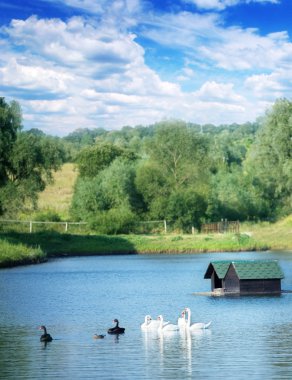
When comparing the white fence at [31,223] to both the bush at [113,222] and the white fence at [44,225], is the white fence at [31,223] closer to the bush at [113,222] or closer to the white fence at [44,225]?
the white fence at [44,225]

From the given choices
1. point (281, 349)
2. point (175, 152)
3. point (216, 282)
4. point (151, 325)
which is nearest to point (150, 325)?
point (151, 325)

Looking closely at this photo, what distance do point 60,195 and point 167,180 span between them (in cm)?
2909

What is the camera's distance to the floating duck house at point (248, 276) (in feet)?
151

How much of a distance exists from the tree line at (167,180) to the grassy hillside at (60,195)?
6084 mm

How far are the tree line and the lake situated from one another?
32174 mm

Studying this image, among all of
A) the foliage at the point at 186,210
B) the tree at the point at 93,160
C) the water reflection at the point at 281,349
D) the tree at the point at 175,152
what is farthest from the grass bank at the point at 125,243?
the water reflection at the point at 281,349

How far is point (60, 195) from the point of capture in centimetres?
13875

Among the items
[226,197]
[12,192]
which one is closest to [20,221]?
[12,192]

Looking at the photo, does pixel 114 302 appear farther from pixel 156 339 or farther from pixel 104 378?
pixel 104 378

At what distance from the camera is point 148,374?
25.8 metres

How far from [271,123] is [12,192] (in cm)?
3224

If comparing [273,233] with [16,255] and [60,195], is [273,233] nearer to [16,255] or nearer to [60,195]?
[16,255]

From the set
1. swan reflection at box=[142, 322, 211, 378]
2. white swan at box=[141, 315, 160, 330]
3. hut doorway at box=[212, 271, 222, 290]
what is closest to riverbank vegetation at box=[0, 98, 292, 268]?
hut doorway at box=[212, 271, 222, 290]

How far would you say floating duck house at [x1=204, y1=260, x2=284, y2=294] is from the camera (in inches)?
1811
